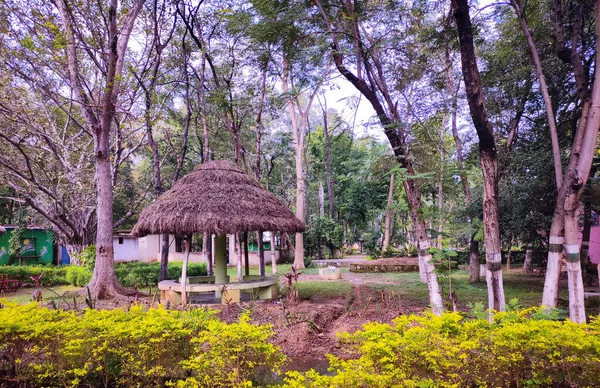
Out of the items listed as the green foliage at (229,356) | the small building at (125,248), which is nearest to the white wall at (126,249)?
the small building at (125,248)

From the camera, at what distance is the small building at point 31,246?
1981 cm

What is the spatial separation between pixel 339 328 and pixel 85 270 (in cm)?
1123

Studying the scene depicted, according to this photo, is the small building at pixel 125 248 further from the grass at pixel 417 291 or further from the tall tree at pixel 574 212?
the tall tree at pixel 574 212

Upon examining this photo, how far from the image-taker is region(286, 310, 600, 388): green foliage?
2727 mm

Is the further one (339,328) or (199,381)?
(339,328)

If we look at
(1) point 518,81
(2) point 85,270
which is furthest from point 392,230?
(2) point 85,270

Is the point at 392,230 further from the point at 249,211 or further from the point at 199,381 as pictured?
the point at 199,381

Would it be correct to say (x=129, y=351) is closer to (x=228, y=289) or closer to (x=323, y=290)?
(x=228, y=289)

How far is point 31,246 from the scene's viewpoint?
2108cm

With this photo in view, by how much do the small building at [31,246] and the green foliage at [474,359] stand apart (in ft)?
71.9

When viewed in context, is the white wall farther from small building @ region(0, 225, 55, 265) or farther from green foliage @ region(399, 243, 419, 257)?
green foliage @ region(399, 243, 419, 257)

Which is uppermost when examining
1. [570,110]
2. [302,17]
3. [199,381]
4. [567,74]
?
[302,17]

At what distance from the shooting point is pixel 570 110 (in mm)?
9516

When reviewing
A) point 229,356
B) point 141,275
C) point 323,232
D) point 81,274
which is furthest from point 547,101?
point 323,232
